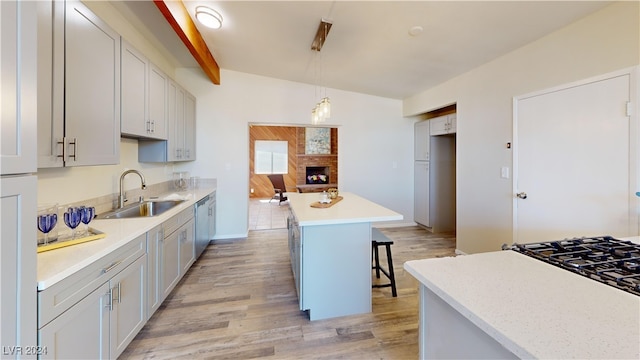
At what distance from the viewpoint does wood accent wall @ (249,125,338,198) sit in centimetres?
860

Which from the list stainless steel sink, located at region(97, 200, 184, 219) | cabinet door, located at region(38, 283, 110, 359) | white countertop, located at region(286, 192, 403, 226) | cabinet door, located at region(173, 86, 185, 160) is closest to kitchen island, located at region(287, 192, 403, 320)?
white countertop, located at region(286, 192, 403, 226)

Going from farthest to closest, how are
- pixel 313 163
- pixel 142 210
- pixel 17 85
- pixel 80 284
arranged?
pixel 313 163
pixel 142 210
pixel 80 284
pixel 17 85

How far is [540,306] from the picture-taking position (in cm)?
67

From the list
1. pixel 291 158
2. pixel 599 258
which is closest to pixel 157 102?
pixel 599 258

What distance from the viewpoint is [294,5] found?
2.19 m

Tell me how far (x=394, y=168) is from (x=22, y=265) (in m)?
4.83

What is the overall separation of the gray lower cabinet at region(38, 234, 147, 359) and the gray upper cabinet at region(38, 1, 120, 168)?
662 mm

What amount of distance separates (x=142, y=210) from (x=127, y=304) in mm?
1299

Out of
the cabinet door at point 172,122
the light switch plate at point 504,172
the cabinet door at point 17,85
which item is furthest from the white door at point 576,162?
the cabinet door at point 172,122

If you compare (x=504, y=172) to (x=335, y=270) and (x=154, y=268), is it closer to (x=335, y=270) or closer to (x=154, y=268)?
(x=335, y=270)

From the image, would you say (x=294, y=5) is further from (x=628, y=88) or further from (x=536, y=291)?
(x=628, y=88)

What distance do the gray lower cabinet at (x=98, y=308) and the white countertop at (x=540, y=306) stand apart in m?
1.51

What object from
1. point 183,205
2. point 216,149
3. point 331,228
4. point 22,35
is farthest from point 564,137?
point 216,149

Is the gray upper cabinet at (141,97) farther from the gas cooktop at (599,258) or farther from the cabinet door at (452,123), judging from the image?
the cabinet door at (452,123)
